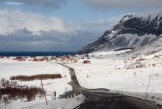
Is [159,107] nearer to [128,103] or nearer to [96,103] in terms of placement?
[128,103]

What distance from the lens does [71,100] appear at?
30531 millimetres

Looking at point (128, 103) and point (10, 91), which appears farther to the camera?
point (10, 91)

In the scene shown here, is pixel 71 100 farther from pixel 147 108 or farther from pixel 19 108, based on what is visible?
pixel 147 108

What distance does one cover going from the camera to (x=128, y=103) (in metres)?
28.5

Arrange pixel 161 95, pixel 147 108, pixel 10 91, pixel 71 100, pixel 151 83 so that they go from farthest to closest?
pixel 151 83, pixel 10 91, pixel 161 95, pixel 71 100, pixel 147 108

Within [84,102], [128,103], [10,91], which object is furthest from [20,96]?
[128,103]

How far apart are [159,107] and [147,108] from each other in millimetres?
1046

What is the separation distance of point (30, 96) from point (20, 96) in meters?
0.98

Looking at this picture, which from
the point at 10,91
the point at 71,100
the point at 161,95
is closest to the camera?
the point at 71,100

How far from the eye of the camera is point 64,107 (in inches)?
1058

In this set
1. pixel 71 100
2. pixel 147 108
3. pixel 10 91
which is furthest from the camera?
pixel 10 91

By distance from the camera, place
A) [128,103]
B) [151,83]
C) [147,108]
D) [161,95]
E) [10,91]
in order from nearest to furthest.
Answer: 1. [147,108]
2. [128,103]
3. [161,95]
4. [10,91]
5. [151,83]

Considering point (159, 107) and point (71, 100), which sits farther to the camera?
point (71, 100)

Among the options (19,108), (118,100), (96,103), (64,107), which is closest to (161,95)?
(118,100)
